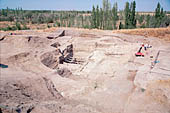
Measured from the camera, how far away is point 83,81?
870cm

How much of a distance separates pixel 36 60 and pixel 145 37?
15428 mm

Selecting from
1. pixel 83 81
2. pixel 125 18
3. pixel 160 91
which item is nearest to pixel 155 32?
pixel 125 18

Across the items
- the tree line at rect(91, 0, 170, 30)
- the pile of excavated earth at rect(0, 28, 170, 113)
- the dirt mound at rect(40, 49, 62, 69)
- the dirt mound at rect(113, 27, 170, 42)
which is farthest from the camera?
the tree line at rect(91, 0, 170, 30)

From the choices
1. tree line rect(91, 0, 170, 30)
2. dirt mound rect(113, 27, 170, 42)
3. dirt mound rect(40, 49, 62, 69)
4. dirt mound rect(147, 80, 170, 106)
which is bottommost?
dirt mound rect(147, 80, 170, 106)

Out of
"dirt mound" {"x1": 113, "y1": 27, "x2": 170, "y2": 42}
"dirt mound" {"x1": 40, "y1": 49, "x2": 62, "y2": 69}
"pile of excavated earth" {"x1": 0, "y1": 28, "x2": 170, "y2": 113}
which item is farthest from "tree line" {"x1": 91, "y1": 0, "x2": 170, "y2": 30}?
"dirt mound" {"x1": 40, "y1": 49, "x2": 62, "y2": 69}

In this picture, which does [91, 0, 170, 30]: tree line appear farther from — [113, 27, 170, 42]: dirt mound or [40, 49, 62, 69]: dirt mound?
[40, 49, 62, 69]: dirt mound

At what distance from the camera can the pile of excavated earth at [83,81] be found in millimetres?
5000

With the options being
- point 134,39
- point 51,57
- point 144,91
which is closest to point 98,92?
point 144,91

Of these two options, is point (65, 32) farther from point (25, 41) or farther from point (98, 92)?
point (98, 92)

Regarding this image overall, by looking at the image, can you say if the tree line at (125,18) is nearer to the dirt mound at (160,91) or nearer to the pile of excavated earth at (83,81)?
the pile of excavated earth at (83,81)

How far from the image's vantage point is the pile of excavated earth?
5.00m

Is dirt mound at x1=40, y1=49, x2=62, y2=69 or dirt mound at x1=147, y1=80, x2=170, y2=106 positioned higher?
dirt mound at x1=40, y1=49, x2=62, y2=69

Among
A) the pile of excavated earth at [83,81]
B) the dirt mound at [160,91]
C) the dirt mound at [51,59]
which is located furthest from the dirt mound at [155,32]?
the dirt mound at [160,91]

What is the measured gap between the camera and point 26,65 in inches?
373
